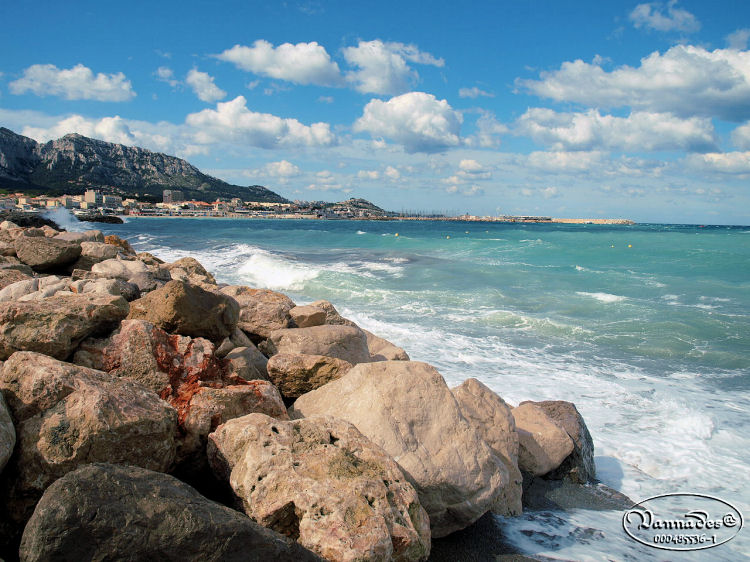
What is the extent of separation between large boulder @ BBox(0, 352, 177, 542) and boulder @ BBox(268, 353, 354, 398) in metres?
1.75

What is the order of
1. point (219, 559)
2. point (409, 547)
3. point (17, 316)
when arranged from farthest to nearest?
1. point (17, 316)
2. point (409, 547)
3. point (219, 559)

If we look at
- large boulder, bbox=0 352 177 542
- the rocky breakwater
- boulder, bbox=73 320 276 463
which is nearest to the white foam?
the rocky breakwater

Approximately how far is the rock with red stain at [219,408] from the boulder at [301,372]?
864 millimetres

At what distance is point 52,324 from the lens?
4254 millimetres

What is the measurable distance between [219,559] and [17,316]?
3.06 m

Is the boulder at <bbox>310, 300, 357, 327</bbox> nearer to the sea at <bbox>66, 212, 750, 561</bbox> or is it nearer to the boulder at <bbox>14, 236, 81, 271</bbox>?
the sea at <bbox>66, 212, 750, 561</bbox>

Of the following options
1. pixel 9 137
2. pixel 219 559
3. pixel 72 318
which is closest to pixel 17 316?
pixel 72 318

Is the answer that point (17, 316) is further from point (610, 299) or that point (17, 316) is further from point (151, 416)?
point (610, 299)

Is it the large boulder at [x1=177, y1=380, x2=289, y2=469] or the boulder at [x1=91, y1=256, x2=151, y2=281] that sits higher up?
the boulder at [x1=91, y1=256, x2=151, y2=281]

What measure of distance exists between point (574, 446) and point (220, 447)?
4128 millimetres

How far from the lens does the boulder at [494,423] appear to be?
4777mm

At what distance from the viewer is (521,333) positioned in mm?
13102

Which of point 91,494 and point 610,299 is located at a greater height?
point 91,494

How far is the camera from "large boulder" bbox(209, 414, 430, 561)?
282cm
